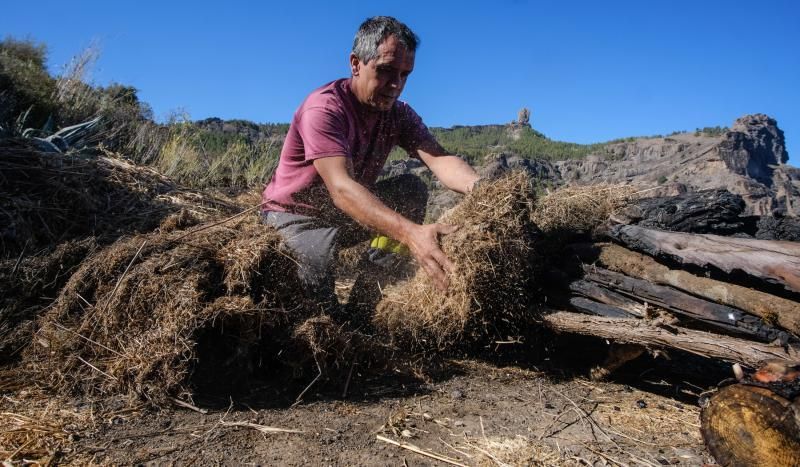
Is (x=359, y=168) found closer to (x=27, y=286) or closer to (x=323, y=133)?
(x=323, y=133)

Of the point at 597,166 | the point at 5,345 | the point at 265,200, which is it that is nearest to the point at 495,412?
the point at 265,200

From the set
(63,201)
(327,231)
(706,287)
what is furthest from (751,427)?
(63,201)

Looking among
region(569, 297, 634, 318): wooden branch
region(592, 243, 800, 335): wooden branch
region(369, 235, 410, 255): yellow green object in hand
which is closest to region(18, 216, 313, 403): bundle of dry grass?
region(369, 235, 410, 255): yellow green object in hand

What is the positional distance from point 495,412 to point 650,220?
1.65 m

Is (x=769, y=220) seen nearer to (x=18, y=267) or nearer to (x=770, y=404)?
(x=770, y=404)

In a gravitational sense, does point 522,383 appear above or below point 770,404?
below

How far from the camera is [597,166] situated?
5469 cm

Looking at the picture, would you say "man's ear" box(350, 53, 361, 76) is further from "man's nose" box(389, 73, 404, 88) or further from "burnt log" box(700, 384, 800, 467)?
"burnt log" box(700, 384, 800, 467)

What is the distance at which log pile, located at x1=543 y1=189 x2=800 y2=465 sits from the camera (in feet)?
6.43

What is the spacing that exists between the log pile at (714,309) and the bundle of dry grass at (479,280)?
1.26ft

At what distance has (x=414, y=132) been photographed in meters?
3.99

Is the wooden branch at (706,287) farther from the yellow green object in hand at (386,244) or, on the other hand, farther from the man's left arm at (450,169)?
the yellow green object in hand at (386,244)

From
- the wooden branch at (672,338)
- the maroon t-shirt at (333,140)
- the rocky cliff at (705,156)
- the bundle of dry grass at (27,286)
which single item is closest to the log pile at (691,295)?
the wooden branch at (672,338)

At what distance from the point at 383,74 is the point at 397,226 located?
118 cm
